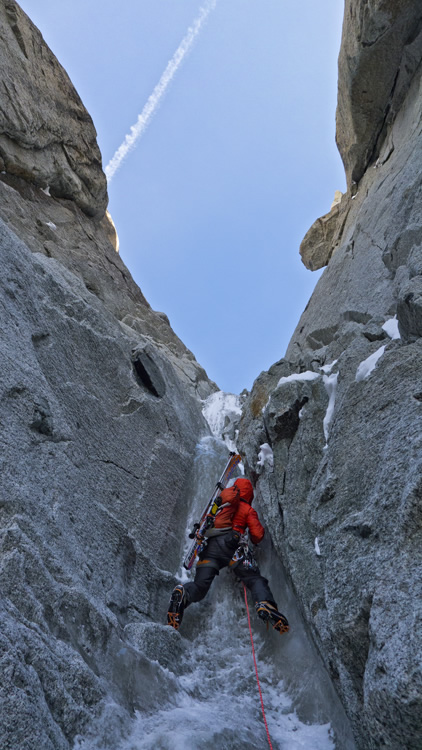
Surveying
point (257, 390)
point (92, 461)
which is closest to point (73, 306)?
point (92, 461)

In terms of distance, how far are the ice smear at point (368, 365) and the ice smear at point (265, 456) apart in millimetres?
2711

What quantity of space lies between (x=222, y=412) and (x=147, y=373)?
751 centimetres

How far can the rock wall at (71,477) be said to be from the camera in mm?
4324

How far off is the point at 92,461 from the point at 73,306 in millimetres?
3841

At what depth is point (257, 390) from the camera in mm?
11180

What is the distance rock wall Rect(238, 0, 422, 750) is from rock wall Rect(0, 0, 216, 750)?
7.07 ft

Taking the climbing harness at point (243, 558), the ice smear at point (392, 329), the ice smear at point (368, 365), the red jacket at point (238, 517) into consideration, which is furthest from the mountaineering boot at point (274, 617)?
the ice smear at point (392, 329)

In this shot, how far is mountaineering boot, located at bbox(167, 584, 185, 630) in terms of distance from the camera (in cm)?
713

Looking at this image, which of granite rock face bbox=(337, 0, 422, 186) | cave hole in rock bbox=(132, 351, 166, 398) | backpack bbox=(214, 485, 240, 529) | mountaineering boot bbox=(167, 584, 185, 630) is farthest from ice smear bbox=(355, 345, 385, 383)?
granite rock face bbox=(337, 0, 422, 186)

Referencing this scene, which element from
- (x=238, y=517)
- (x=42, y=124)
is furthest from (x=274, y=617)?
(x=42, y=124)

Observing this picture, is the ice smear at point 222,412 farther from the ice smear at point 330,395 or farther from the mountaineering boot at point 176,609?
the mountaineering boot at point 176,609

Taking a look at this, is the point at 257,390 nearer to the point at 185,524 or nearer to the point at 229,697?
the point at 185,524

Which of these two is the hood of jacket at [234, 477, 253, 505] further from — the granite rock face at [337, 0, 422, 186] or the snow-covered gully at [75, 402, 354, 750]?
the granite rock face at [337, 0, 422, 186]

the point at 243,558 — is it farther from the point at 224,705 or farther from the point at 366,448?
the point at 366,448
